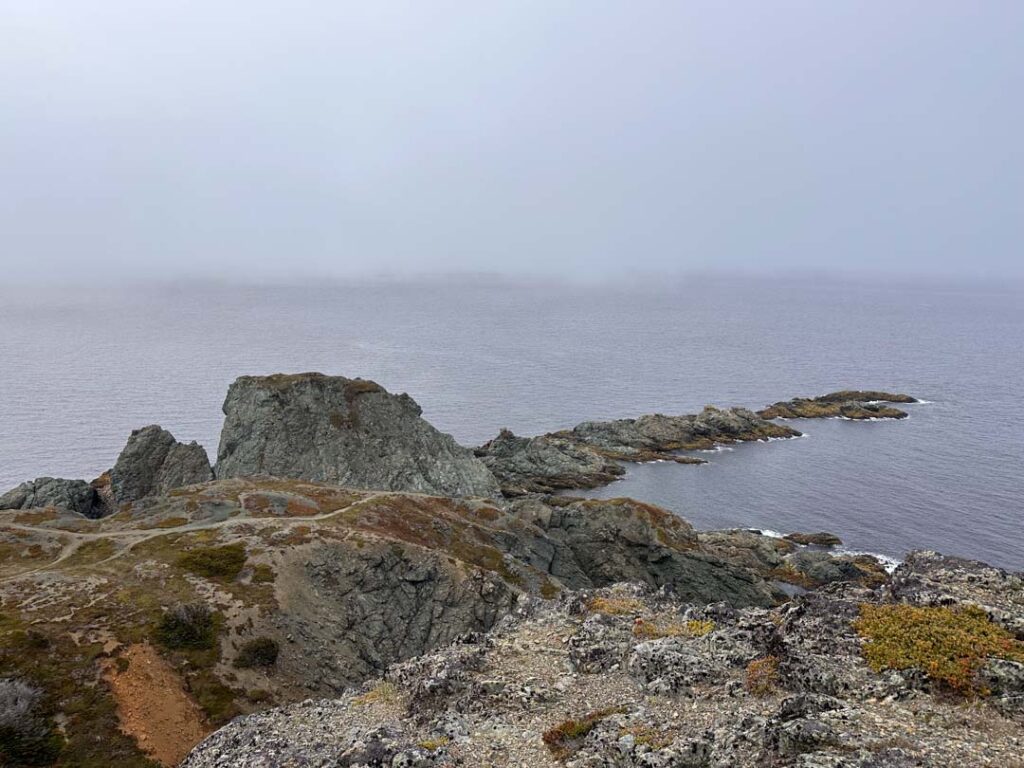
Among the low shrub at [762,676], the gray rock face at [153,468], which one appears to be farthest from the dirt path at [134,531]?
the low shrub at [762,676]

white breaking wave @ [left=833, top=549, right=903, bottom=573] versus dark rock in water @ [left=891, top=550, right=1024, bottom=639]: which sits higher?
dark rock in water @ [left=891, top=550, right=1024, bottom=639]

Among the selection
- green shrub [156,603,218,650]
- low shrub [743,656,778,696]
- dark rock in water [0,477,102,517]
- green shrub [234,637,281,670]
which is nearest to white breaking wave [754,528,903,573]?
low shrub [743,656,778,696]

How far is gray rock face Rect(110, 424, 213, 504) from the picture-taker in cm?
9206

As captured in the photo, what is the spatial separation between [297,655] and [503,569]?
2370cm

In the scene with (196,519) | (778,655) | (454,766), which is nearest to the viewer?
(454,766)

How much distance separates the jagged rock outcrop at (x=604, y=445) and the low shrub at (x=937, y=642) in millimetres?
84630

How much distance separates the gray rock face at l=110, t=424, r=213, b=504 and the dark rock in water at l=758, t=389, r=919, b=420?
126391 millimetres

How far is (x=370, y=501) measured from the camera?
2894 inches

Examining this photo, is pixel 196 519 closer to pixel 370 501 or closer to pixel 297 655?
pixel 370 501

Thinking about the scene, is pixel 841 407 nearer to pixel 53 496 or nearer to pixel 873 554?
pixel 873 554

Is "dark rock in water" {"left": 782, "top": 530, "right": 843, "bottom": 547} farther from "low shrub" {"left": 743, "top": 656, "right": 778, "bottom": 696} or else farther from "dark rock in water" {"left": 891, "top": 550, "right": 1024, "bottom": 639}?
"low shrub" {"left": 743, "top": 656, "right": 778, "bottom": 696}

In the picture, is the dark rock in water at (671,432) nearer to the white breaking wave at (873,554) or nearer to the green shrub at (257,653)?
the white breaking wave at (873,554)

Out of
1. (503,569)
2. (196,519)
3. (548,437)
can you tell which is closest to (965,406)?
(548,437)

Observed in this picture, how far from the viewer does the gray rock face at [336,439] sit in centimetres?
9688
